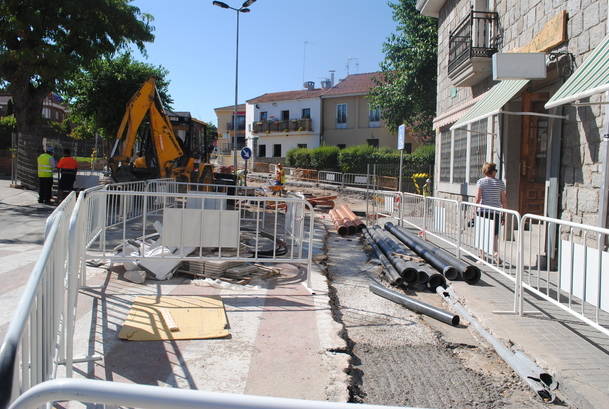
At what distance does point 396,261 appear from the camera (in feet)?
25.5

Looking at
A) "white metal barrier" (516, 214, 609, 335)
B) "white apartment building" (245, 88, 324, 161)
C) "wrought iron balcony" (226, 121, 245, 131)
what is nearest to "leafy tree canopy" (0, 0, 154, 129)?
"white metal barrier" (516, 214, 609, 335)

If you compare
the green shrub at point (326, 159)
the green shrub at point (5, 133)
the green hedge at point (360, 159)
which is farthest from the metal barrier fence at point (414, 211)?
the green shrub at point (5, 133)

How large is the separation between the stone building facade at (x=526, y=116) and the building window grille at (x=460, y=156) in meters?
0.03

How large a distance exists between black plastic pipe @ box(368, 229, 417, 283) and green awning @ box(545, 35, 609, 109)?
9.34ft

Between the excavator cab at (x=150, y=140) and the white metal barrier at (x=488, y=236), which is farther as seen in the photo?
the excavator cab at (x=150, y=140)

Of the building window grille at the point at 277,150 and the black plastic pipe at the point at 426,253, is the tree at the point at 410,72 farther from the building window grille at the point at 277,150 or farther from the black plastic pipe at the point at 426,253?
the building window grille at the point at 277,150

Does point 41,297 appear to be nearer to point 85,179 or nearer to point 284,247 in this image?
point 284,247

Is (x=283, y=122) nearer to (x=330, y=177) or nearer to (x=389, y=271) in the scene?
(x=330, y=177)

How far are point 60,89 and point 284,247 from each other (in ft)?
51.8

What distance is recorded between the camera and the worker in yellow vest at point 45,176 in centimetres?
1536

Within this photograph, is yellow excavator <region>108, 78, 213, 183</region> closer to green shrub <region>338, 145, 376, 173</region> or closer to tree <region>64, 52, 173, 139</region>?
tree <region>64, 52, 173, 139</region>

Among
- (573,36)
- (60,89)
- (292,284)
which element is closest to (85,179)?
(60,89)

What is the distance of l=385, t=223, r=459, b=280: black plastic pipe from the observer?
23.3 feet

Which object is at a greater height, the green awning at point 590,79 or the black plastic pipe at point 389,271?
the green awning at point 590,79
